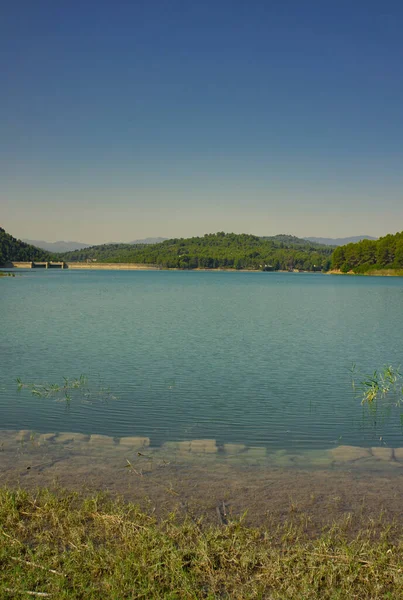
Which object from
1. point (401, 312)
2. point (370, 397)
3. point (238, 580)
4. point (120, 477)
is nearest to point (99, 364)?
point (370, 397)

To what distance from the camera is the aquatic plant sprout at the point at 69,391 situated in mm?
14573

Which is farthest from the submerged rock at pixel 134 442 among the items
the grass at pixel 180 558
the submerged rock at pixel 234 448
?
the grass at pixel 180 558

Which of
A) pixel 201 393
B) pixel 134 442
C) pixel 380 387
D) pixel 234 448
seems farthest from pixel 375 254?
pixel 134 442

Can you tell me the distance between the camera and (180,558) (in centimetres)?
563

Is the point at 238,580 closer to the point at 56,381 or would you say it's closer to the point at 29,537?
the point at 29,537

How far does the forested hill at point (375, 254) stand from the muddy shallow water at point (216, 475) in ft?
540

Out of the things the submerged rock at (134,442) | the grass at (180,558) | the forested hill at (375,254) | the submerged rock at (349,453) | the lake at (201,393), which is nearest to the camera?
the grass at (180,558)

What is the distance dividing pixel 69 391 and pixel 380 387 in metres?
9.36

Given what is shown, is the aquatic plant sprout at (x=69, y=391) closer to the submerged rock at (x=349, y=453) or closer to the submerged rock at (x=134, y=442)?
the submerged rock at (x=134, y=442)

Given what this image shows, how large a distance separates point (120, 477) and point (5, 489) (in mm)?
1763

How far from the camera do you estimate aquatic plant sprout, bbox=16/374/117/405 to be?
47.8 ft

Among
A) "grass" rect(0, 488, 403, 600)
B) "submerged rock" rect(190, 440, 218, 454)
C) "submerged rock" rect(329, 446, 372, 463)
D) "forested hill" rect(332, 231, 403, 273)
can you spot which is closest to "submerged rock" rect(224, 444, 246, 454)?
"submerged rock" rect(190, 440, 218, 454)

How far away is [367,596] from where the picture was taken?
514 centimetres

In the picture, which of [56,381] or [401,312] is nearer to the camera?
[56,381]
